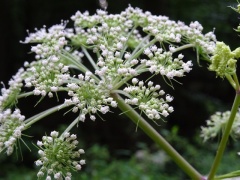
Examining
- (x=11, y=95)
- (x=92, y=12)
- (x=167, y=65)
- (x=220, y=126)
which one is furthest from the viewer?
(x=92, y=12)

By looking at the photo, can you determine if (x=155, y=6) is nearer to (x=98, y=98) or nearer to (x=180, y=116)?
(x=180, y=116)

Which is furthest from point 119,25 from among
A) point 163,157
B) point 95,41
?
point 163,157

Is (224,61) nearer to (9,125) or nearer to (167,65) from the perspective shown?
(167,65)

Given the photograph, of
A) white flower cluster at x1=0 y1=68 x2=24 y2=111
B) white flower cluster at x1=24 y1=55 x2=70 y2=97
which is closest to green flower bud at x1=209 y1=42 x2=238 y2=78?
white flower cluster at x1=24 y1=55 x2=70 y2=97

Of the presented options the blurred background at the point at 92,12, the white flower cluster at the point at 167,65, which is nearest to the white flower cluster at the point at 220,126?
the white flower cluster at the point at 167,65

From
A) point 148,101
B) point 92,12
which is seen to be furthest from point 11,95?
point 92,12

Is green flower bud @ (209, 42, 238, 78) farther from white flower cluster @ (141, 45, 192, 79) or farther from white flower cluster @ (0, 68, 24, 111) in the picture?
white flower cluster @ (0, 68, 24, 111)

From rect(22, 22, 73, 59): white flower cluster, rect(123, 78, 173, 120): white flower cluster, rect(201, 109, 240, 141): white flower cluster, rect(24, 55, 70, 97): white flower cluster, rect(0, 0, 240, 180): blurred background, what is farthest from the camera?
rect(0, 0, 240, 180): blurred background

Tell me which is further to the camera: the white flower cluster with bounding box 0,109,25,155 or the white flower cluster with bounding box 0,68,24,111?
the white flower cluster with bounding box 0,68,24,111

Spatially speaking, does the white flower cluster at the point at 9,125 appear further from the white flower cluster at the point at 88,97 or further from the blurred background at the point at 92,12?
the blurred background at the point at 92,12
